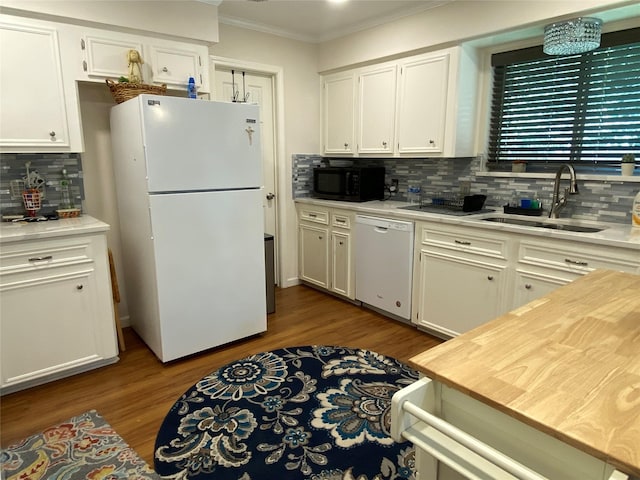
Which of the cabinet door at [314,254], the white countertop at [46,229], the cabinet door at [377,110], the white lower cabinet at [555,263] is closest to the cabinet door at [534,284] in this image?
the white lower cabinet at [555,263]

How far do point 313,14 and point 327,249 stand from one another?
6.83ft

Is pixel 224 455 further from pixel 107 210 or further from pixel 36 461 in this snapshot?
pixel 107 210

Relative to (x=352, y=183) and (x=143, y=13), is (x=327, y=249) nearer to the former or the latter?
(x=352, y=183)

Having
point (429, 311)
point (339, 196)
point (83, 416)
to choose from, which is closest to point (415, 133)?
point (339, 196)

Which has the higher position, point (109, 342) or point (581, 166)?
point (581, 166)

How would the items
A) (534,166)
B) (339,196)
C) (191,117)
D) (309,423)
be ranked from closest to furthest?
(309,423), (191,117), (534,166), (339,196)

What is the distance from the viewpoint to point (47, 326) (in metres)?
2.38

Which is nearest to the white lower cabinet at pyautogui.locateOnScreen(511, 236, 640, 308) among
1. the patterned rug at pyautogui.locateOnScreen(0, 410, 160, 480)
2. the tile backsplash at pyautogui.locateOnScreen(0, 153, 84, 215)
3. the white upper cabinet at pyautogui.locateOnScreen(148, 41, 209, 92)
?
the patterned rug at pyautogui.locateOnScreen(0, 410, 160, 480)

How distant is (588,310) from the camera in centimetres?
123

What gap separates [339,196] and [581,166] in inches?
77.3

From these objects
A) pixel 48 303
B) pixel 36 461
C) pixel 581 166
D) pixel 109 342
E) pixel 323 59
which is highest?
pixel 323 59

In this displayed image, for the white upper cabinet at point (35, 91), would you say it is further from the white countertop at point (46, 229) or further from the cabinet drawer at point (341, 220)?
the cabinet drawer at point (341, 220)

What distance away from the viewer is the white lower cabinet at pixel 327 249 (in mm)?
3729

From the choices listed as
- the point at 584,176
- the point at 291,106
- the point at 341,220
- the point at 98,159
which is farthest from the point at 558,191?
the point at 98,159
